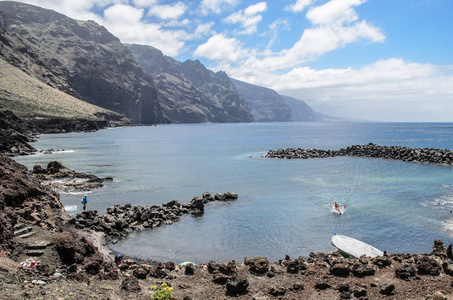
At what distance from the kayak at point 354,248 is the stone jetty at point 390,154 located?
57058mm

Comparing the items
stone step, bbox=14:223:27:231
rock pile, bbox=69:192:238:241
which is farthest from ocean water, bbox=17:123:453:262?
stone step, bbox=14:223:27:231

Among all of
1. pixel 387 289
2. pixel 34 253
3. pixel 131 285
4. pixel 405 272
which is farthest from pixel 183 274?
pixel 405 272

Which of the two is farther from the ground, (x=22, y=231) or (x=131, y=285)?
(x=22, y=231)

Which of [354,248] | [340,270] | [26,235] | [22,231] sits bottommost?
[354,248]

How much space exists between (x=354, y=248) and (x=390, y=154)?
64.1 metres

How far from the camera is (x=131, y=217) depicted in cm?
3088

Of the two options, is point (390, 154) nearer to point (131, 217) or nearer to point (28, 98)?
point (131, 217)

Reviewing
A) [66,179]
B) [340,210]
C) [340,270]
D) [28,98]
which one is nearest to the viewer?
[340,270]

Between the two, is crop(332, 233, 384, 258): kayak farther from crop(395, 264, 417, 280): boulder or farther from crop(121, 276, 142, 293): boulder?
crop(121, 276, 142, 293): boulder

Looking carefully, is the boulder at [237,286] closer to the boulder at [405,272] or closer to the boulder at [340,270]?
the boulder at [340,270]

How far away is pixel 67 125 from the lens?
168m

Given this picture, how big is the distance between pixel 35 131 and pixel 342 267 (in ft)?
513

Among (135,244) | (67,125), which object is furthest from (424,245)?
(67,125)

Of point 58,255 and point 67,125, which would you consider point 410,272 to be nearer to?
point 58,255
